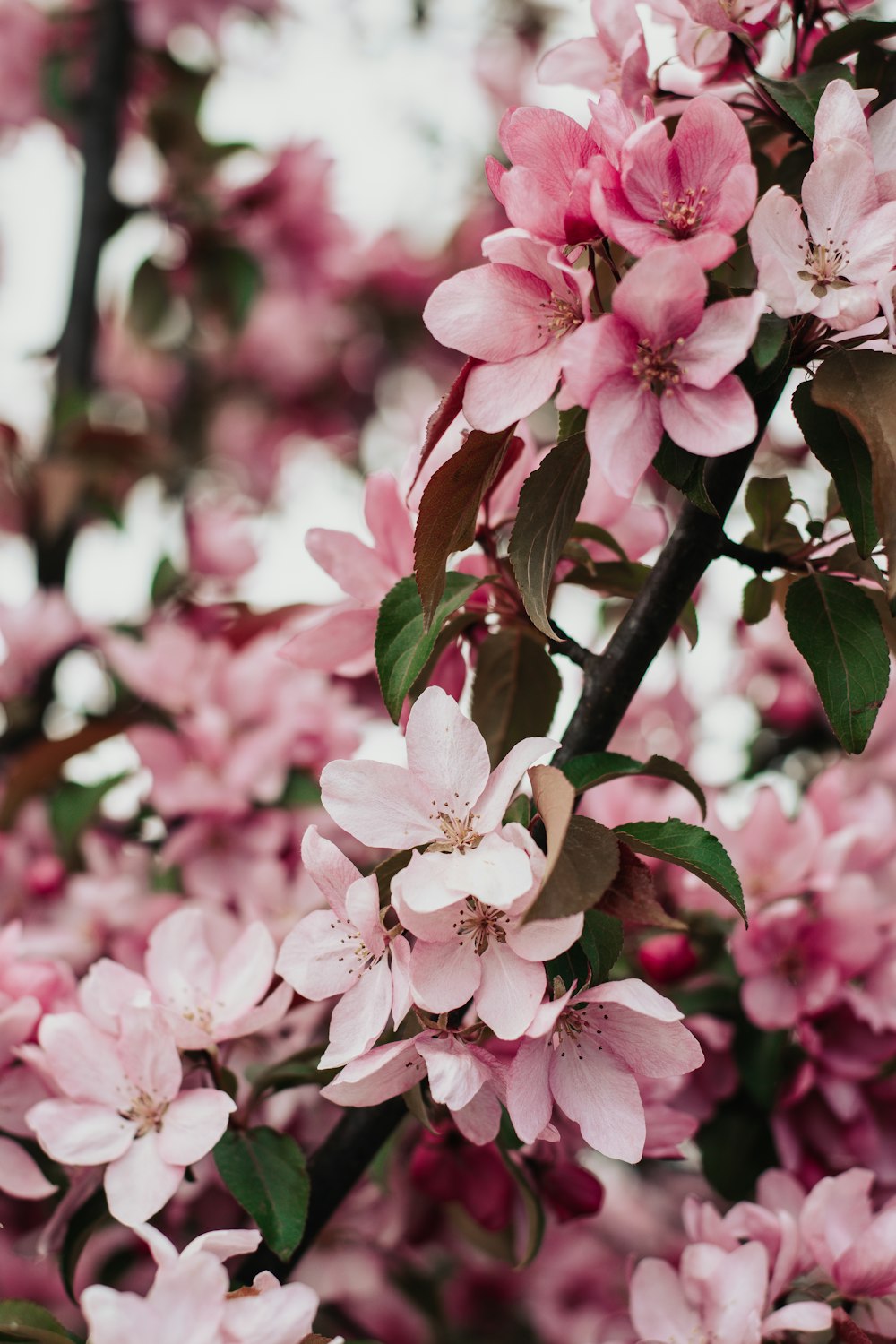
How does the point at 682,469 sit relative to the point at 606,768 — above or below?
above

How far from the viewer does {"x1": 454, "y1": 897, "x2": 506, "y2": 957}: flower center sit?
710 mm

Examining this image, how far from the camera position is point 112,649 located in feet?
5.22

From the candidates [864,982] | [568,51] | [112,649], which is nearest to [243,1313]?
[864,982]

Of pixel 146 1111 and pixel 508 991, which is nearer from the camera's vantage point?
pixel 508 991

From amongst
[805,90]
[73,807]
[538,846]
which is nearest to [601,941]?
[538,846]

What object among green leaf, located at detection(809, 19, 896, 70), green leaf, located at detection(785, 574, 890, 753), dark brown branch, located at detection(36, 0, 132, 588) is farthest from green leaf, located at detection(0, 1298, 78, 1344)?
dark brown branch, located at detection(36, 0, 132, 588)

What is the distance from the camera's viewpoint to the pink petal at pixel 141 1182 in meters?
0.83

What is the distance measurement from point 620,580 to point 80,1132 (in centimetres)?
55

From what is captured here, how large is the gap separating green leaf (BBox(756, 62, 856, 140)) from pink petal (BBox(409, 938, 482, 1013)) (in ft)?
1.79

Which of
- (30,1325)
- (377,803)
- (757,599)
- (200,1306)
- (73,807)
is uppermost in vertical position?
(757,599)

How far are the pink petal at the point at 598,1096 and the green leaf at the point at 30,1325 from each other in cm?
33

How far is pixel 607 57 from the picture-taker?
38.0 inches

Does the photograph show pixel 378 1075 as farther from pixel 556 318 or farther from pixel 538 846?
pixel 556 318

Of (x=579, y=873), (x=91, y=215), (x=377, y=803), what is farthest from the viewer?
(x=91, y=215)
